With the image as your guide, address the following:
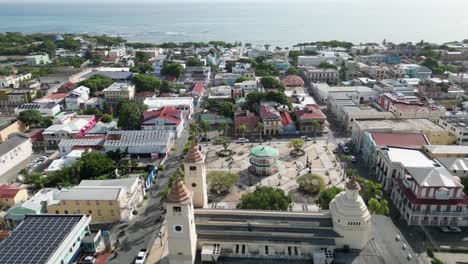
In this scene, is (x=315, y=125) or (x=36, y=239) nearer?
(x=36, y=239)

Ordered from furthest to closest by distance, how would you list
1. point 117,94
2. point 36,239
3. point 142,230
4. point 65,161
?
point 117,94
point 65,161
point 142,230
point 36,239

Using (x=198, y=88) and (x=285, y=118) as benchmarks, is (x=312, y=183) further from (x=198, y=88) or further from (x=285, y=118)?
(x=198, y=88)

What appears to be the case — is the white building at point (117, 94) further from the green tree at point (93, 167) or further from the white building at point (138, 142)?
the green tree at point (93, 167)

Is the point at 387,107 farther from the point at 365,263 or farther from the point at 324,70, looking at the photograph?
the point at 365,263

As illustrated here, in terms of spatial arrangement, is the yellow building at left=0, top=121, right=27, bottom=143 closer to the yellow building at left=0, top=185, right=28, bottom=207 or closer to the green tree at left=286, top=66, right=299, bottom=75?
the yellow building at left=0, top=185, right=28, bottom=207

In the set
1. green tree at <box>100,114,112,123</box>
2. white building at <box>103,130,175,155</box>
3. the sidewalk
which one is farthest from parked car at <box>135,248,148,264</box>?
green tree at <box>100,114,112,123</box>

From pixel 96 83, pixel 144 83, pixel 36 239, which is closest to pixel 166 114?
pixel 144 83
